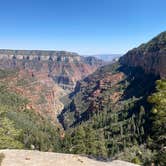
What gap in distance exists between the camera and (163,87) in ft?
86.7

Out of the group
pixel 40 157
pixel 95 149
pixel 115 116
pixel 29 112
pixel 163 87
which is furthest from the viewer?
pixel 29 112

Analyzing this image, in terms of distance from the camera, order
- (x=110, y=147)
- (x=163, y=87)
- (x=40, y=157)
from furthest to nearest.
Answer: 1. (x=110, y=147)
2. (x=40, y=157)
3. (x=163, y=87)

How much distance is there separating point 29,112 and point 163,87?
178 meters

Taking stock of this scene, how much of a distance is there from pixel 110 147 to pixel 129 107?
67060mm

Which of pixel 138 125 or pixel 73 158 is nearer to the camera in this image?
pixel 73 158

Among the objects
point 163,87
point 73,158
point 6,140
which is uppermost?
point 163,87

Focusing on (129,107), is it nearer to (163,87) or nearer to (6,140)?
(6,140)

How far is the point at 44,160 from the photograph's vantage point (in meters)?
30.6

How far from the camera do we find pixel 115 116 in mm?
168875

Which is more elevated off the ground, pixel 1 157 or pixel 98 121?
pixel 1 157

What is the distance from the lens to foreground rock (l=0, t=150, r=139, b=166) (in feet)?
96.6

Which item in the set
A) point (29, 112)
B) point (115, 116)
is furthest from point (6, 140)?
point (29, 112)

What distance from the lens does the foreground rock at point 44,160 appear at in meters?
29.5

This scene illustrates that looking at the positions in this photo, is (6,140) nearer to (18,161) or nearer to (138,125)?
(18,161)
